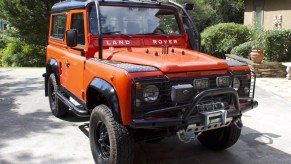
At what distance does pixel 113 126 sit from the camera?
143 inches

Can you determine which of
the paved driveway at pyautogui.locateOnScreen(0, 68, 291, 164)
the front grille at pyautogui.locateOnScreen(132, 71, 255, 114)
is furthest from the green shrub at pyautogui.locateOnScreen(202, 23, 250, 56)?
the front grille at pyautogui.locateOnScreen(132, 71, 255, 114)

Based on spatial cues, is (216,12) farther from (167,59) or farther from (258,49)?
(167,59)

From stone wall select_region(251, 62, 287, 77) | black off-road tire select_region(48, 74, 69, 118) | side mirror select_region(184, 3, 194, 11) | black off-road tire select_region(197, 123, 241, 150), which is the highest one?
side mirror select_region(184, 3, 194, 11)

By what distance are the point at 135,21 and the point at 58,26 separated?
1.95m

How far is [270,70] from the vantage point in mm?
10992

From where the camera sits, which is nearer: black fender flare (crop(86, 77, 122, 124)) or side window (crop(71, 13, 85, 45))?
black fender flare (crop(86, 77, 122, 124))

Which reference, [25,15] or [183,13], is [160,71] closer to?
[183,13]

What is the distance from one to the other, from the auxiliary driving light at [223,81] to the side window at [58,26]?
9.98 ft

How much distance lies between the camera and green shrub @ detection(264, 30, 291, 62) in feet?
38.6

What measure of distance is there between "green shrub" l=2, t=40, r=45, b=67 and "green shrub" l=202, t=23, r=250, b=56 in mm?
10070

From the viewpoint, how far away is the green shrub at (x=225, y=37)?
1494 cm

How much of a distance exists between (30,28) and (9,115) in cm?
1382

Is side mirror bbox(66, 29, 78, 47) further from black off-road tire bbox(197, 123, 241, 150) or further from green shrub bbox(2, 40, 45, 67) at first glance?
green shrub bbox(2, 40, 45, 67)

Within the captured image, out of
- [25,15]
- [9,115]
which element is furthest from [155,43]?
[25,15]
